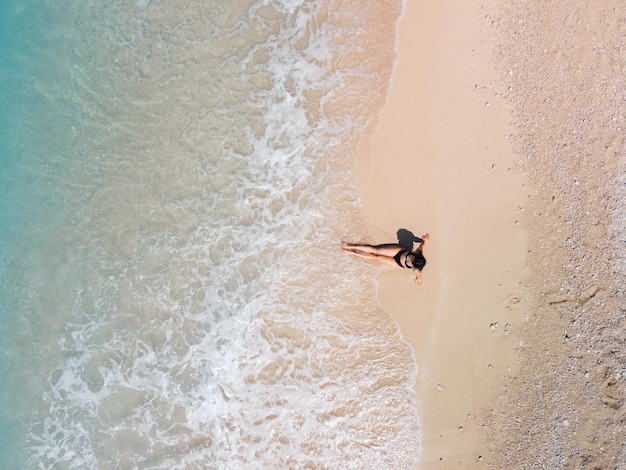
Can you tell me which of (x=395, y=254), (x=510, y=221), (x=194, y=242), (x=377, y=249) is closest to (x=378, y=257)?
(x=377, y=249)

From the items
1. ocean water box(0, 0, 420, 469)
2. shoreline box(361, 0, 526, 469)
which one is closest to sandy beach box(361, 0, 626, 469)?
shoreline box(361, 0, 526, 469)

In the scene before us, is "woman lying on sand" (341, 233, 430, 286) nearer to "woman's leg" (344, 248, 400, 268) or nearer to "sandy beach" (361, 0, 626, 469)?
"woman's leg" (344, 248, 400, 268)

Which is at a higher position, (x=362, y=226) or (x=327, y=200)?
(x=327, y=200)

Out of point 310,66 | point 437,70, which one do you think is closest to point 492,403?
point 437,70

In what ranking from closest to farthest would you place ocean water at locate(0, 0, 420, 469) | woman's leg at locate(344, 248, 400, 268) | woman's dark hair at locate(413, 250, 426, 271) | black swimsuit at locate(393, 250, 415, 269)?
woman's dark hair at locate(413, 250, 426, 271)
black swimsuit at locate(393, 250, 415, 269)
woman's leg at locate(344, 248, 400, 268)
ocean water at locate(0, 0, 420, 469)

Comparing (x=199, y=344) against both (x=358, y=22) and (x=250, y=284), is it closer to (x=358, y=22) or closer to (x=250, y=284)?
(x=250, y=284)

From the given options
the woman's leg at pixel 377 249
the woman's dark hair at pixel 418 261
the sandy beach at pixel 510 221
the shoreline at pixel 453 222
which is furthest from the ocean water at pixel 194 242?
the woman's dark hair at pixel 418 261
